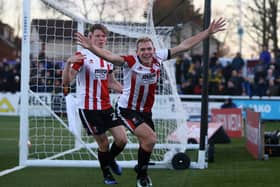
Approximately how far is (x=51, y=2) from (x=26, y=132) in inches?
85.7

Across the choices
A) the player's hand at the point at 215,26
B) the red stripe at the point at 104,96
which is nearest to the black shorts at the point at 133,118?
the red stripe at the point at 104,96

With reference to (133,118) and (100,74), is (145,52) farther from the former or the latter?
(100,74)

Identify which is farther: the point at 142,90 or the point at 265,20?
the point at 265,20

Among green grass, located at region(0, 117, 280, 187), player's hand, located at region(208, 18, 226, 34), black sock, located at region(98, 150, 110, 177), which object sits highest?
player's hand, located at region(208, 18, 226, 34)

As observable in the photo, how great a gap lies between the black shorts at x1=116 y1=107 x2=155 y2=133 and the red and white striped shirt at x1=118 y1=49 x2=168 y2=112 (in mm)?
51

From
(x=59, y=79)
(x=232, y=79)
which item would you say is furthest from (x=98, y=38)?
(x=232, y=79)

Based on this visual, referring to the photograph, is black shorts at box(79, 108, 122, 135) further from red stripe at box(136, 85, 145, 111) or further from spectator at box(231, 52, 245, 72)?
spectator at box(231, 52, 245, 72)

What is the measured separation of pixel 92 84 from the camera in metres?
9.20

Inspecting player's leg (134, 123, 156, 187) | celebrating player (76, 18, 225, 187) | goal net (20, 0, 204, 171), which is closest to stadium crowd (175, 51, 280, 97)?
goal net (20, 0, 204, 171)

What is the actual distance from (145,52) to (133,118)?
32.6 inches

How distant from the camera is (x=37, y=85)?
40.0ft

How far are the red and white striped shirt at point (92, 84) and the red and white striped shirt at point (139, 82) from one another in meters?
0.72

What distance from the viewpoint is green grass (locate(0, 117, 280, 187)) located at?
8859 millimetres

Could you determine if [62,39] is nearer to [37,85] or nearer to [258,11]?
[37,85]
